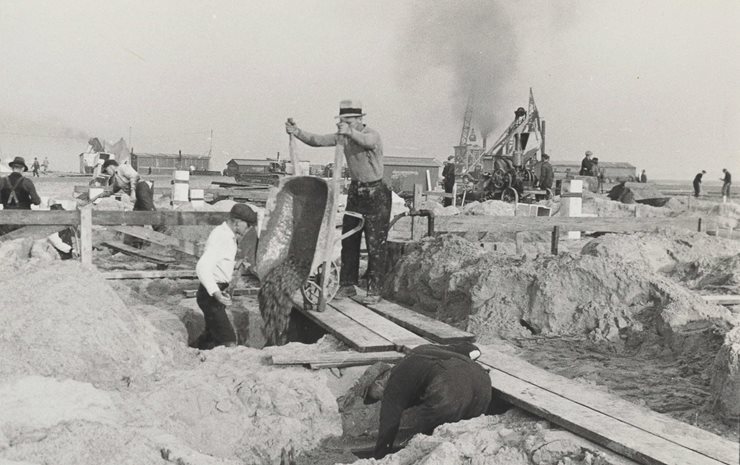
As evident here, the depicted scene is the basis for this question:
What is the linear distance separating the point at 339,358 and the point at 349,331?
63cm

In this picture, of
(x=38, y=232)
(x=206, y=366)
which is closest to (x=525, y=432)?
(x=206, y=366)

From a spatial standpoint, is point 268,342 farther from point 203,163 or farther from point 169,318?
point 203,163

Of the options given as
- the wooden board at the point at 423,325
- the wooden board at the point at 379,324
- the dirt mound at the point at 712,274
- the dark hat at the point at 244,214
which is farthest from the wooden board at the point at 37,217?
the dirt mound at the point at 712,274

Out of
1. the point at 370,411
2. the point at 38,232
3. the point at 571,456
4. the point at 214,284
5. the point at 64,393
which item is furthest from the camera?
the point at 38,232

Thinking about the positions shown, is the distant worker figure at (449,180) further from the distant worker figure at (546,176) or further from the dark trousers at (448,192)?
the distant worker figure at (546,176)

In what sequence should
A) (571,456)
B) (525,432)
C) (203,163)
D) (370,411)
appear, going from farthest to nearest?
(203,163)
(370,411)
(525,432)
(571,456)

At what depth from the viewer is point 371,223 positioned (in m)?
6.51

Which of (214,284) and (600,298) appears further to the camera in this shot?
(600,298)

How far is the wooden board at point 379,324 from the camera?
5.15 m

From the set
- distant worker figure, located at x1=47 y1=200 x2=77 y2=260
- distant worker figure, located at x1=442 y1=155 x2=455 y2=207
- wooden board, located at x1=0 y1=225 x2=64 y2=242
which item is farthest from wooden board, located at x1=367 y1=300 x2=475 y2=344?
distant worker figure, located at x1=442 y1=155 x2=455 y2=207

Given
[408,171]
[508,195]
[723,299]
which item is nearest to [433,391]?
[723,299]

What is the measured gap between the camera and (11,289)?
482 cm

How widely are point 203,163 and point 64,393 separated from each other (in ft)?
141

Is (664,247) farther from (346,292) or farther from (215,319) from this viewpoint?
(215,319)
